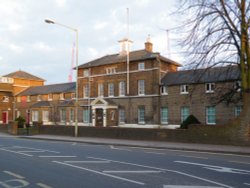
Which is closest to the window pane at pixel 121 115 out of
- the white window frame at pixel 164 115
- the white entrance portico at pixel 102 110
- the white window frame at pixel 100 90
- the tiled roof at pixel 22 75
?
the white entrance portico at pixel 102 110

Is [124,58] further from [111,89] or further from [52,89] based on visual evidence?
[52,89]

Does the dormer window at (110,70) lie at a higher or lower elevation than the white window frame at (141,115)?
higher

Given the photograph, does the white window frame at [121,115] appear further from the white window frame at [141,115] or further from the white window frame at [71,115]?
the white window frame at [71,115]

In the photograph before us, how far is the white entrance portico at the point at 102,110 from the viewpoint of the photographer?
1800 inches

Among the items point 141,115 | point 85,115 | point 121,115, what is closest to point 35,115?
point 85,115

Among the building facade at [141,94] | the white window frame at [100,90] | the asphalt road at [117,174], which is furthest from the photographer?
the white window frame at [100,90]

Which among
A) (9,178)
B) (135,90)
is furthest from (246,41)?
(135,90)

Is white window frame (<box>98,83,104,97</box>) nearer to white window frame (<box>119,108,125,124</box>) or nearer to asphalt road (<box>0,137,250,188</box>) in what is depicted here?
white window frame (<box>119,108,125,124</box>)

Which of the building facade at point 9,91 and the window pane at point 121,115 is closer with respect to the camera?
the window pane at point 121,115

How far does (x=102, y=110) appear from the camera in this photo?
4647 centimetres

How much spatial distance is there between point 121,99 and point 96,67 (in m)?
7.46

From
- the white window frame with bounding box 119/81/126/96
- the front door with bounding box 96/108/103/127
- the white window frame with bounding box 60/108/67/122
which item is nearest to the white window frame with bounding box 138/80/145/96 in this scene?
the white window frame with bounding box 119/81/126/96

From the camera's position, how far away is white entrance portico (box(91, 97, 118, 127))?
45719 mm

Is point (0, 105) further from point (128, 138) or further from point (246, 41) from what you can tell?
point (246, 41)
